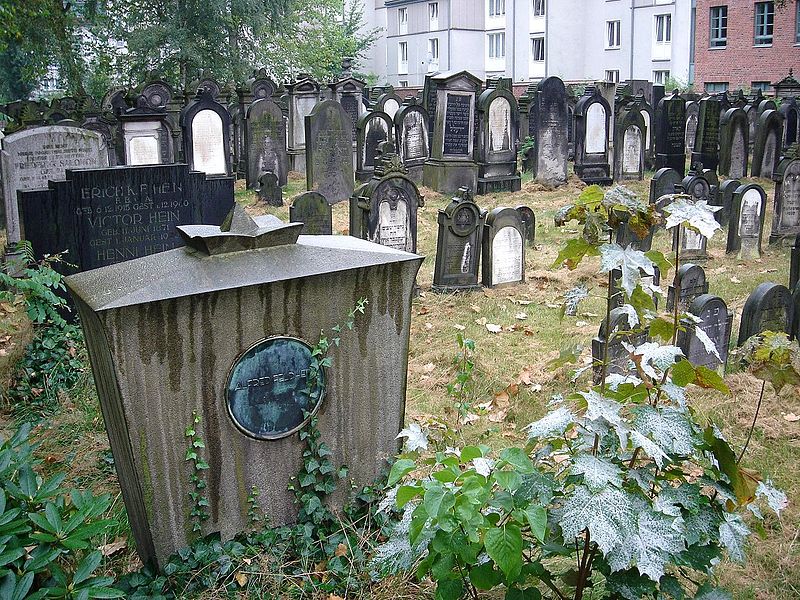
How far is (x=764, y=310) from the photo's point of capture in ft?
22.7

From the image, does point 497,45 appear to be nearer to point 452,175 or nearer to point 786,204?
point 452,175

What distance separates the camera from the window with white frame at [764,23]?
32.9 m

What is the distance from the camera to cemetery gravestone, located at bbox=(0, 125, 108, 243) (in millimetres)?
9812

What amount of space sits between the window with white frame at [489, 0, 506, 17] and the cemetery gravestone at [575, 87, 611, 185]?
30008 millimetres

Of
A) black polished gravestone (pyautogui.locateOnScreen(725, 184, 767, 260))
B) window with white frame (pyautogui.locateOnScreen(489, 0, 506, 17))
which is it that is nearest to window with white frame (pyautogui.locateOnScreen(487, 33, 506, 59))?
window with white frame (pyautogui.locateOnScreen(489, 0, 506, 17))

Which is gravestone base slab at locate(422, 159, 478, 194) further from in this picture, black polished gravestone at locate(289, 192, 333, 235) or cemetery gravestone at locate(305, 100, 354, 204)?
black polished gravestone at locate(289, 192, 333, 235)

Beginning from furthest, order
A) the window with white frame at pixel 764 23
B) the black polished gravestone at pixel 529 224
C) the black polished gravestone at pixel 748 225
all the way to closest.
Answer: the window with white frame at pixel 764 23 → the black polished gravestone at pixel 529 224 → the black polished gravestone at pixel 748 225

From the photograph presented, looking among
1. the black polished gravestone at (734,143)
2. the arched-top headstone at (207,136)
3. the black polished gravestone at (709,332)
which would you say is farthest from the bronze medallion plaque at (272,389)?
the black polished gravestone at (734,143)

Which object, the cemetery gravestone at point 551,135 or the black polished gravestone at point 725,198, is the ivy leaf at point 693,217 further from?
the cemetery gravestone at point 551,135

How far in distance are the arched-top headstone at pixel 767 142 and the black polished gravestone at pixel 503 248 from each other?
369 inches

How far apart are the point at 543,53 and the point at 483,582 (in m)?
41.8

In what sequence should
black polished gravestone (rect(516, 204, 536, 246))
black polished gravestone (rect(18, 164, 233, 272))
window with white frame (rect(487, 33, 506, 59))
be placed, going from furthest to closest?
1. window with white frame (rect(487, 33, 506, 59))
2. black polished gravestone (rect(516, 204, 536, 246))
3. black polished gravestone (rect(18, 164, 233, 272))

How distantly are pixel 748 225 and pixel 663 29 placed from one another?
29598 millimetres

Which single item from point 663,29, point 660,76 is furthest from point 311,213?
point 663,29
